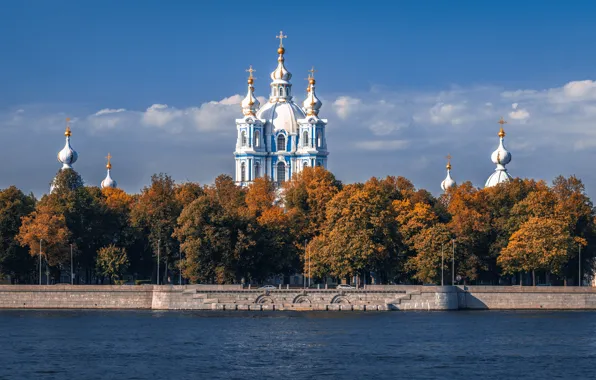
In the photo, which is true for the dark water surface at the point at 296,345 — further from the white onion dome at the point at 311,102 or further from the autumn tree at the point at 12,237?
the white onion dome at the point at 311,102

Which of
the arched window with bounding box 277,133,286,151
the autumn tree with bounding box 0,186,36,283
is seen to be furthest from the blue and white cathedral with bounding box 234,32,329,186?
the autumn tree with bounding box 0,186,36,283

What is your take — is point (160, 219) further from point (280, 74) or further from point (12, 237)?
point (280, 74)

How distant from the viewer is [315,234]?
144250 mm

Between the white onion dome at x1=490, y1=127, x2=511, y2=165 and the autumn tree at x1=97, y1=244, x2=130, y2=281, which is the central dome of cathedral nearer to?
the white onion dome at x1=490, y1=127, x2=511, y2=165

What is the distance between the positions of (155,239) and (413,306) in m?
25.6

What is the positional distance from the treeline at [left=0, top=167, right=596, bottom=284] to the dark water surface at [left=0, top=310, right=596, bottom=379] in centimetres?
769

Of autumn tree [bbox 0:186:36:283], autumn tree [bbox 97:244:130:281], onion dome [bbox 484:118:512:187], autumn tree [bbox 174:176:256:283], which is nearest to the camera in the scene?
autumn tree [bbox 174:176:256:283]

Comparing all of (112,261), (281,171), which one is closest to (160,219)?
(112,261)

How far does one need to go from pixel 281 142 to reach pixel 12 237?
6443 centimetres

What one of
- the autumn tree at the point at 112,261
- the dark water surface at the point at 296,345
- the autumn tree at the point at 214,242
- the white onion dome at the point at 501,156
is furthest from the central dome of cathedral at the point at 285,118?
the dark water surface at the point at 296,345

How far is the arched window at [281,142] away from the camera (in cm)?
19788

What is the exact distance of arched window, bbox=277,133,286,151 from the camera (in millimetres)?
197875

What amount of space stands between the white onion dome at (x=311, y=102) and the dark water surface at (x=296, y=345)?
2785 inches

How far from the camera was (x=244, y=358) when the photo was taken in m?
93.8
